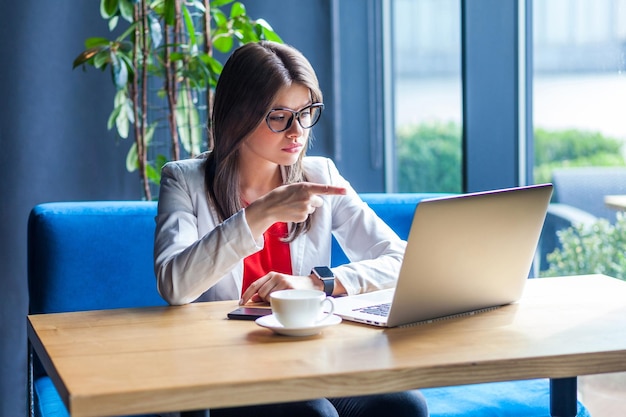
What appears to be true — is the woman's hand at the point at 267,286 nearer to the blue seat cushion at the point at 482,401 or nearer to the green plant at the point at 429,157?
the blue seat cushion at the point at 482,401

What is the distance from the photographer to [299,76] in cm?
200

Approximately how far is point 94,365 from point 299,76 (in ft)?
3.23

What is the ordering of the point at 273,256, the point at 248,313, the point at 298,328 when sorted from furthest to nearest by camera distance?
the point at 273,256 → the point at 248,313 → the point at 298,328

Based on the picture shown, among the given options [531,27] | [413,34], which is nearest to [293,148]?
[531,27]

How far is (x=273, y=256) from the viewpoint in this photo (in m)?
2.08

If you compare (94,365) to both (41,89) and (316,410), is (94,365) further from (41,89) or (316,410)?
(41,89)

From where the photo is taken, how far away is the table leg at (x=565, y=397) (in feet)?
5.42

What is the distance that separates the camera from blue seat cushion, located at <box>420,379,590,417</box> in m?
2.00

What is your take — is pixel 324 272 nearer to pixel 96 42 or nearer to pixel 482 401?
pixel 482 401

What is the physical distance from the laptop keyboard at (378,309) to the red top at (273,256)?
1.61 ft

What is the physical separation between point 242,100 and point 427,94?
78.6 inches

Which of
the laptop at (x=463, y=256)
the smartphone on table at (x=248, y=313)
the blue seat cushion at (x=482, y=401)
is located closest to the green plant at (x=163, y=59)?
the blue seat cushion at (x=482, y=401)

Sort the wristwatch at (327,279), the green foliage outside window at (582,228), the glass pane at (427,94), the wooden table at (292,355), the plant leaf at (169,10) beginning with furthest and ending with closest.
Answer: the glass pane at (427,94), the plant leaf at (169,10), the green foliage outside window at (582,228), the wristwatch at (327,279), the wooden table at (292,355)

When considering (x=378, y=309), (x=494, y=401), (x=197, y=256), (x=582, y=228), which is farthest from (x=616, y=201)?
(x=197, y=256)
